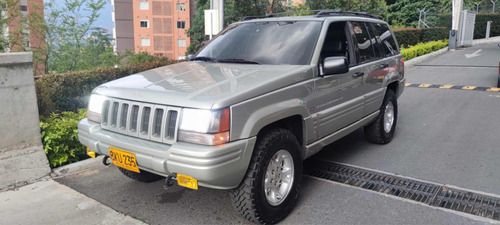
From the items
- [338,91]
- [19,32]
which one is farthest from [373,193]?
[19,32]

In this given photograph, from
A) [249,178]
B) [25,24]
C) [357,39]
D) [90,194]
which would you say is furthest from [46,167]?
[25,24]

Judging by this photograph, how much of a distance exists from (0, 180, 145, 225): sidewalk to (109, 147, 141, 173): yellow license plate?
21.4 inches

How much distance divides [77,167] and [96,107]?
141cm

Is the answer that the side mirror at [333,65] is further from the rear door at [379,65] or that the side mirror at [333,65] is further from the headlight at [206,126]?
the headlight at [206,126]

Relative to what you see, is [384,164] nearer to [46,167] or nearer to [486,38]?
[46,167]

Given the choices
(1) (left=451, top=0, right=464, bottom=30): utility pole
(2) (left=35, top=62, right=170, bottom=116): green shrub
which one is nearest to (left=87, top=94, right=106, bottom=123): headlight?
(2) (left=35, top=62, right=170, bottom=116): green shrub

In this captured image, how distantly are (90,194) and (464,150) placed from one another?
4.91 metres

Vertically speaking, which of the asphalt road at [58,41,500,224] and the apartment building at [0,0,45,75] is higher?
the apartment building at [0,0,45,75]

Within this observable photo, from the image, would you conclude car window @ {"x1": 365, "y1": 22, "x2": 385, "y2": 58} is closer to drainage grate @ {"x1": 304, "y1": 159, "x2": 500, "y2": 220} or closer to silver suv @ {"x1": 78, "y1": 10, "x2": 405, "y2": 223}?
silver suv @ {"x1": 78, "y1": 10, "x2": 405, "y2": 223}

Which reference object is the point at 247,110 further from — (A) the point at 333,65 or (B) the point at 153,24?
(B) the point at 153,24

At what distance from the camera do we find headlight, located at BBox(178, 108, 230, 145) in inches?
115

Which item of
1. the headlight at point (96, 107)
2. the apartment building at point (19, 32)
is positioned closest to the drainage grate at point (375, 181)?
the headlight at point (96, 107)

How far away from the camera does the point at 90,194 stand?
13.7 feet

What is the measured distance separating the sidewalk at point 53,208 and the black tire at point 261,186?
988 mm
